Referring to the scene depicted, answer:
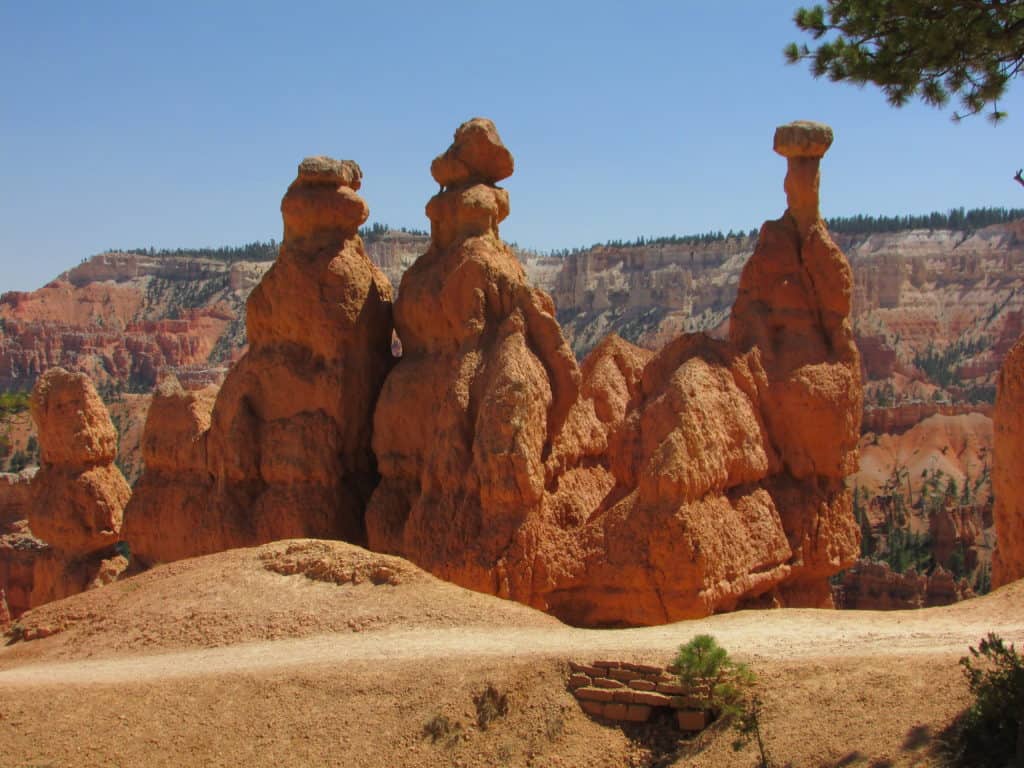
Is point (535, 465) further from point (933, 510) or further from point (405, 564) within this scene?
point (933, 510)

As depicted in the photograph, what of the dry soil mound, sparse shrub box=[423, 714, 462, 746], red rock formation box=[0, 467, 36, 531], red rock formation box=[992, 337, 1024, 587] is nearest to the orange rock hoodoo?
the dry soil mound

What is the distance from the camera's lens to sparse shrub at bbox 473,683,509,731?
33.0 ft

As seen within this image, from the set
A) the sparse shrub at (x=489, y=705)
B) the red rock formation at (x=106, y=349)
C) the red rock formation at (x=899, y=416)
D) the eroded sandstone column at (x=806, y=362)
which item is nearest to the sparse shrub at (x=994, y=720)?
the sparse shrub at (x=489, y=705)

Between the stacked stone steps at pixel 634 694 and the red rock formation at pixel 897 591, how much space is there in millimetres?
26694

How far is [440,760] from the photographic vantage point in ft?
32.3

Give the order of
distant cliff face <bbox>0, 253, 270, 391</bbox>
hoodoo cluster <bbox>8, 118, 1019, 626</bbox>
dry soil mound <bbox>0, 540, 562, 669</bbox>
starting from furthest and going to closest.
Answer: distant cliff face <bbox>0, 253, 270, 391</bbox> → hoodoo cluster <bbox>8, 118, 1019, 626</bbox> → dry soil mound <bbox>0, 540, 562, 669</bbox>

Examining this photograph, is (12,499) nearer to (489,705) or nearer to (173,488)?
(173,488)

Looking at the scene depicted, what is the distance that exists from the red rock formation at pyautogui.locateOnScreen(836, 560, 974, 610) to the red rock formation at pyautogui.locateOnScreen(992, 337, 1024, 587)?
64.4 feet

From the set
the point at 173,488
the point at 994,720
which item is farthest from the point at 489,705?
the point at 173,488

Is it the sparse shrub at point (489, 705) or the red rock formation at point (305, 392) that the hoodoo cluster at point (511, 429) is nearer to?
the red rock formation at point (305, 392)

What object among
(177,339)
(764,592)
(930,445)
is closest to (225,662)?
(764,592)

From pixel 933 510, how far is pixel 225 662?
47.0 metres

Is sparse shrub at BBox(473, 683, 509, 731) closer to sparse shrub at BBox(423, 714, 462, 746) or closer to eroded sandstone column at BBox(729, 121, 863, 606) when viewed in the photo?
sparse shrub at BBox(423, 714, 462, 746)

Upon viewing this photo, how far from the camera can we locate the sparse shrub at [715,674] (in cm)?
925
